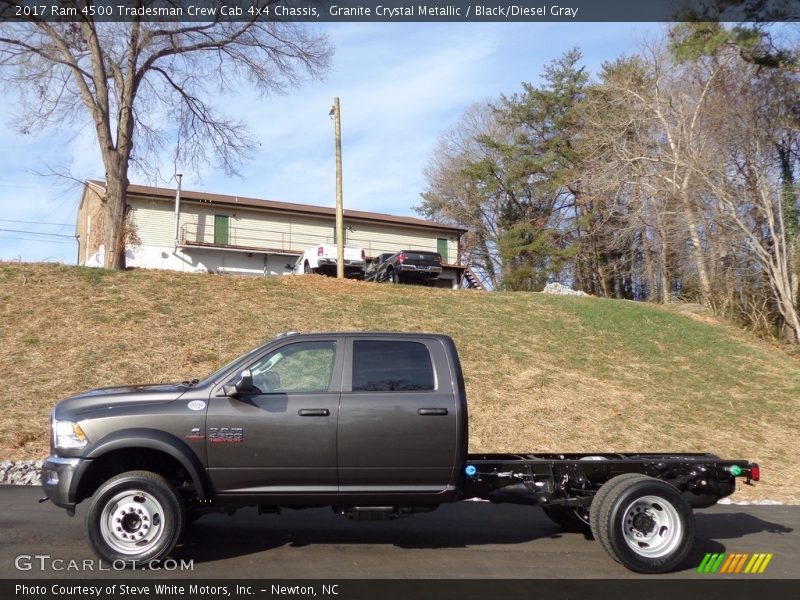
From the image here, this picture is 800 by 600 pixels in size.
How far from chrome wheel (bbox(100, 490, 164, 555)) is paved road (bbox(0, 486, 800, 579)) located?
23cm

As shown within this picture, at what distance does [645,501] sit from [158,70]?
75.0 feet

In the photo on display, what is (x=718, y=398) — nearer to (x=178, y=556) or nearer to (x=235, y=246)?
(x=178, y=556)

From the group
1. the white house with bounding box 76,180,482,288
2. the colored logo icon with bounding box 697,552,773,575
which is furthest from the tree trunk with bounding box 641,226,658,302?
the colored logo icon with bounding box 697,552,773,575

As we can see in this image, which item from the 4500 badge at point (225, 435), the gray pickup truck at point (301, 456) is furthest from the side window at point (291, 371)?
the 4500 badge at point (225, 435)

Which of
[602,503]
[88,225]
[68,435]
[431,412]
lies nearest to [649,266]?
[602,503]

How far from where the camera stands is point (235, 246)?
1558 inches

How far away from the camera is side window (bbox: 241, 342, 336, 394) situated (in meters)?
6.48

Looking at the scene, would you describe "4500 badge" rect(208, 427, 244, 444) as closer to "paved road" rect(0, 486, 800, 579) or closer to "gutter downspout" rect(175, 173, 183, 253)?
"paved road" rect(0, 486, 800, 579)

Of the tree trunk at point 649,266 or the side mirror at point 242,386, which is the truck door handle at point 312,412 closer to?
the side mirror at point 242,386

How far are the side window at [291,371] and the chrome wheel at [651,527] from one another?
2.87 m

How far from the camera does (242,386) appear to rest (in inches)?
244

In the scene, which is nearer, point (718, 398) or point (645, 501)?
point (645, 501)
